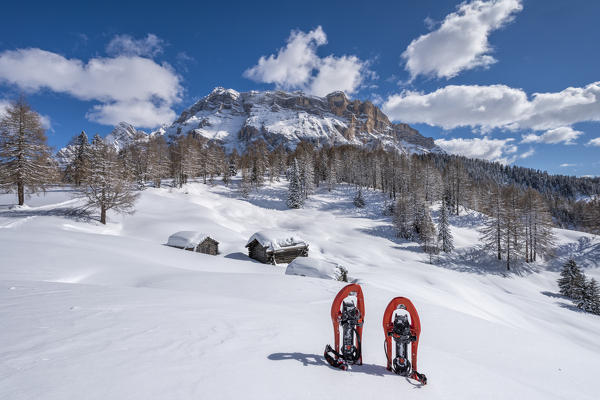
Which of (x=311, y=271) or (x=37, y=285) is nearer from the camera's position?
(x=37, y=285)

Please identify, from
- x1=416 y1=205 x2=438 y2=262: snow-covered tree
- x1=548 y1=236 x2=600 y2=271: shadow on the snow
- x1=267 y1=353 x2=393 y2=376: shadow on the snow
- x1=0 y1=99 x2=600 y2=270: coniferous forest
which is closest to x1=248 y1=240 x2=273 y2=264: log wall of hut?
x1=0 y1=99 x2=600 y2=270: coniferous forest

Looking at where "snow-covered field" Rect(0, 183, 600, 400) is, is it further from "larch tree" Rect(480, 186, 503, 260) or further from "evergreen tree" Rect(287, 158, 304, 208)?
"evergreen tree" Rect(287, 158, 304, 208)

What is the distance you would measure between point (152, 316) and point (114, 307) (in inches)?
51.4

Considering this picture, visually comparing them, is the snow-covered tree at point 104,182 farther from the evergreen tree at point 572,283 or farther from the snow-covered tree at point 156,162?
the evergreen tree at point 572,283

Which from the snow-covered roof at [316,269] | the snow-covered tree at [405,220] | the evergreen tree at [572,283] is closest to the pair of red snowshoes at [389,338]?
the snow-covered roof at [316,269]

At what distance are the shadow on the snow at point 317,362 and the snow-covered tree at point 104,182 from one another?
96.5 feet

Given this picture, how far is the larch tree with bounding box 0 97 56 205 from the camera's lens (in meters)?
22.9

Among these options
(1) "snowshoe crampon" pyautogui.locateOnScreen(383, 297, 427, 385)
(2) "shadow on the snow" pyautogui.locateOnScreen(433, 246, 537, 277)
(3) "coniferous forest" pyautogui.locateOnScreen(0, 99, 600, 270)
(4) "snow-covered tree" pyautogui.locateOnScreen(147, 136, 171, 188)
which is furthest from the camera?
(4) "snow-covered tree" pyautogui.locateOnScreen(147, 136, 171, 188)

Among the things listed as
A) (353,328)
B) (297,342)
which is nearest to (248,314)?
(297,342)

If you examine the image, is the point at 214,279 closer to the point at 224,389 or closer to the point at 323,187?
the point at 224,389

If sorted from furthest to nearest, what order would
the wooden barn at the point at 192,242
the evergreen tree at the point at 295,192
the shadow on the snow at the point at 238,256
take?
1. the evergreen tree at the point at 295,192
2. the shadow on the snow at the point at 238,256
3. the wooden barn at the point at 192,242

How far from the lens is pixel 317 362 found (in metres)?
4.30

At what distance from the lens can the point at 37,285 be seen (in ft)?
25.8

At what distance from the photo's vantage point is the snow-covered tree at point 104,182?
83.7 ft
